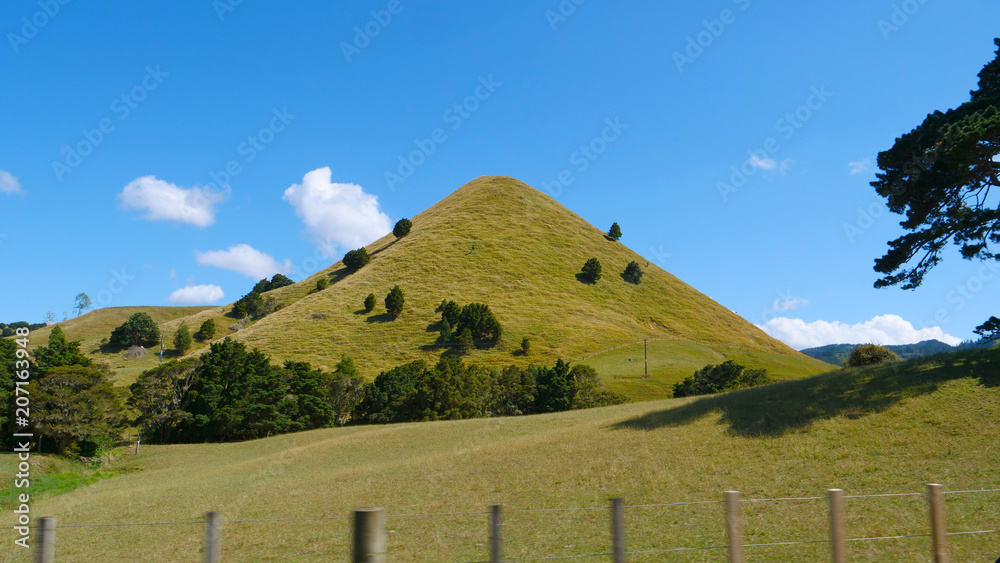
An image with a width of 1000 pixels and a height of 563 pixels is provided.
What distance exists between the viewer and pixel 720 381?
64188 millimetres

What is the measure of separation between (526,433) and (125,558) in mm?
27376

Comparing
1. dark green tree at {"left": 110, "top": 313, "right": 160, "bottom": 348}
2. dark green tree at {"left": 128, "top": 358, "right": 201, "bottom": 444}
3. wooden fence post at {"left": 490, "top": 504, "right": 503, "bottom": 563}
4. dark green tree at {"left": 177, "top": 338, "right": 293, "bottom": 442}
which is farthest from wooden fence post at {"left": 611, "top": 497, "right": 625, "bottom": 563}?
dark green tree at {"left": 110, "top": 313, "right": 160, "bottom": 348}

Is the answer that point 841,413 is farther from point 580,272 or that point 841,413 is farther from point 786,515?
point 580,272

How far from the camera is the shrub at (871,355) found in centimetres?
4409

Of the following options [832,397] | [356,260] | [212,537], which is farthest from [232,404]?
[356,260]

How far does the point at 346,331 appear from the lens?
95375 millimetres

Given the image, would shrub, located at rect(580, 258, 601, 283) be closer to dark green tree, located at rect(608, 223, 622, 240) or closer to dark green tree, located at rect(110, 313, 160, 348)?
dark green tree, located at rect(608, 223, 622, 240)

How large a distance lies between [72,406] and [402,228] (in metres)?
104

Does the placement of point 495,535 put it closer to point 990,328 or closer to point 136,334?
point 990,328

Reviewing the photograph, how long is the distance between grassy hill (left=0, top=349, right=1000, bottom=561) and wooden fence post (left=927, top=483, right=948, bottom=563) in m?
4.12

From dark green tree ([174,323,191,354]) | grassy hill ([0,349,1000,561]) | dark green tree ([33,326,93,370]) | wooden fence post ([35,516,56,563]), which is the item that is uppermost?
dark green tree ([174,323,191,354])

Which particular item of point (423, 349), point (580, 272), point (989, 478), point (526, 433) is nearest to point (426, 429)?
point (526, 433)

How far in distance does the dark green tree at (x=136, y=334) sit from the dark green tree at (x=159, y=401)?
5800 cm

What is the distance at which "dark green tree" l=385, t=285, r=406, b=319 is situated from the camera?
100688mm
